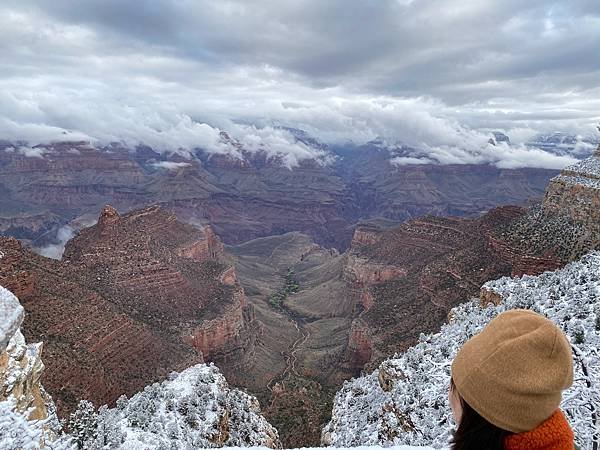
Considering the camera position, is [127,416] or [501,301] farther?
[501,301]

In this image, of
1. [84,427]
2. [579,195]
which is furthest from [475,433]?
[579,195]

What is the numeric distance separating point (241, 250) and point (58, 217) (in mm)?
87950

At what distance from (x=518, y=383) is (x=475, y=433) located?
0.63m

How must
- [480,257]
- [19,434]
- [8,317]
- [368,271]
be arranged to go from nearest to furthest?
[19,434]
[8,317]
[480,257]
[368,271]

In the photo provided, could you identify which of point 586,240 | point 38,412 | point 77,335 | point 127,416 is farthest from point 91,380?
point 586,240

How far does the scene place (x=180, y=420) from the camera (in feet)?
60.2

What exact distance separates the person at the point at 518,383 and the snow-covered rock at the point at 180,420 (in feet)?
50.1

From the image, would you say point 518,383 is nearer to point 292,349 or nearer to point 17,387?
point 17,387

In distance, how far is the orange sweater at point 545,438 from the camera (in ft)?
11.0

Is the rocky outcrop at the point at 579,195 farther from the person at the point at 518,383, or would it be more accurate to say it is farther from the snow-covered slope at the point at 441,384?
the person at the point at 518,383

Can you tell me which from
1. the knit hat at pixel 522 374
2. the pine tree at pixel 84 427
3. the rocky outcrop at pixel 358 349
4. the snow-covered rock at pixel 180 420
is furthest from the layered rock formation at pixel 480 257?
the knit hat at pixel 522 374

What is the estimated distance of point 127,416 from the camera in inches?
695

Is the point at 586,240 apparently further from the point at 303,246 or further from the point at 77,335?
the point at 303,246

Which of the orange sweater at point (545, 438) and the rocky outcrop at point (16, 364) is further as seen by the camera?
the rocky outcrop at point (16, 364)
